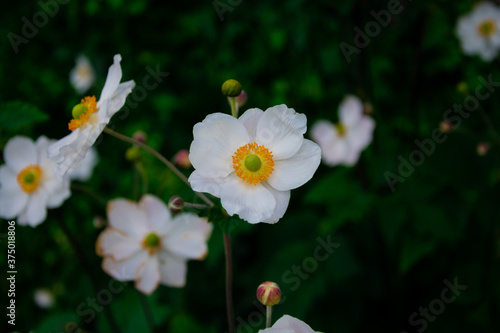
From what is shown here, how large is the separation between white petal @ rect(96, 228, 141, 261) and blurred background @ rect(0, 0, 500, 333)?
170 millimetres

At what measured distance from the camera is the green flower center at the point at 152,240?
1.86m

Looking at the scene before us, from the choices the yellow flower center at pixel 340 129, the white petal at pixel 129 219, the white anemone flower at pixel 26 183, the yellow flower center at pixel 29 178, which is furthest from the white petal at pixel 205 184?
the yellow flower center at pixel 340 129

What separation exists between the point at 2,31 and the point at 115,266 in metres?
2.93

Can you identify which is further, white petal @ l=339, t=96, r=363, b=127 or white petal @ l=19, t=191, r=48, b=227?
white petal @ l=339, t=96, r=363, b=127

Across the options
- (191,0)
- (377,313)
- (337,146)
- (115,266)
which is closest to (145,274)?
(115,266)

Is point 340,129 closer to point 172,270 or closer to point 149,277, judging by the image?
point 172,270

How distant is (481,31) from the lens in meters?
3.21

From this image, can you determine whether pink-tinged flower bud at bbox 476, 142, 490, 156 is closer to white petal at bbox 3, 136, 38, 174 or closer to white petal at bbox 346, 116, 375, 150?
white petal at bbox 346, 116, 375, 150

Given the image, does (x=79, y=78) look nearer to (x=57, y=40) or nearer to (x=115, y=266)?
(x=57, y=40)

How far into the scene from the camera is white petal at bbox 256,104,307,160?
126 centimetres

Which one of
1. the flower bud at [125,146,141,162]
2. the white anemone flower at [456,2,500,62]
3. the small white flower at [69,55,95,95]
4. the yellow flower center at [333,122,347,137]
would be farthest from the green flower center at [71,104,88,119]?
the small white flower at [69,55,95,95]

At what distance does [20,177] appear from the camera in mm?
1864

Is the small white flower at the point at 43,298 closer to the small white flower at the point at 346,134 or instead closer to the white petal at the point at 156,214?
the white petal at the point at 156,214

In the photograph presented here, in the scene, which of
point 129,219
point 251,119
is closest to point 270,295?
point 251,119
